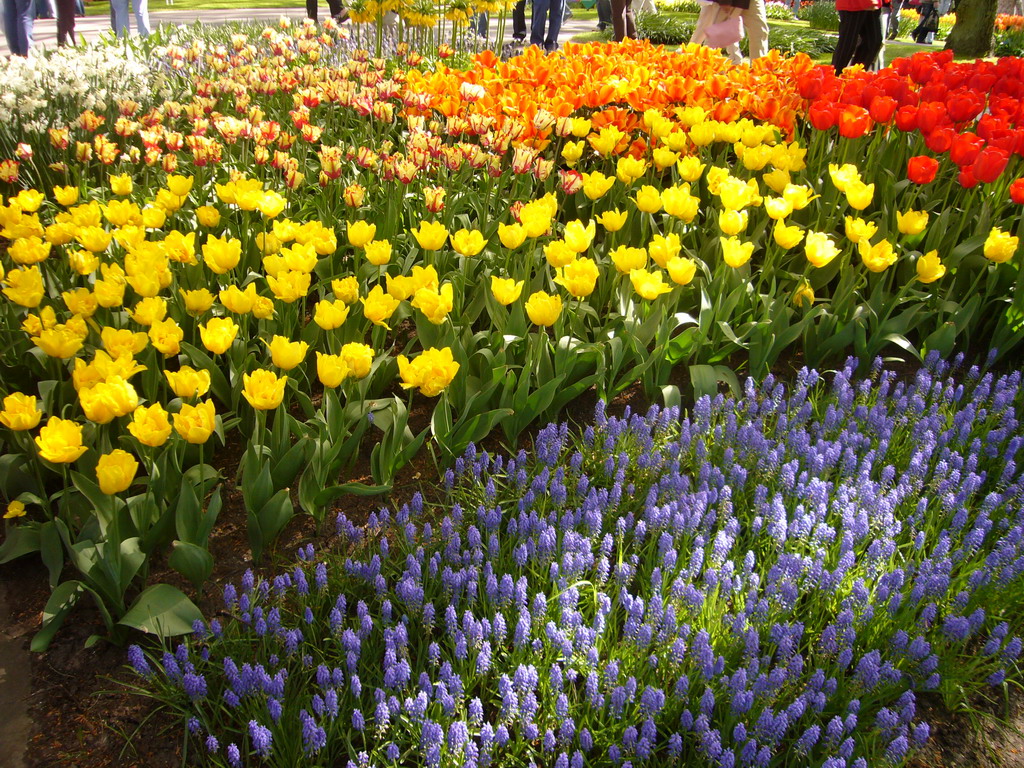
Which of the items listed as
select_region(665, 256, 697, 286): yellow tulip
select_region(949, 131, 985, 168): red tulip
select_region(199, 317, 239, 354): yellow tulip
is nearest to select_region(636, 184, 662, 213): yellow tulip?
select_region(665, 256, 697, 286): yellow tulip

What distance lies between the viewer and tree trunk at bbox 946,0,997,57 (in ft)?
48.6

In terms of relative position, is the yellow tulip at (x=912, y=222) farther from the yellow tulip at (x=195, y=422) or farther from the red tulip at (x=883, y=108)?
the yellow tulip at (x=195, y=422)

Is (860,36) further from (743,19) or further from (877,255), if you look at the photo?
(877,255)

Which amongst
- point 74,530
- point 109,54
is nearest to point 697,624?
point 74,530

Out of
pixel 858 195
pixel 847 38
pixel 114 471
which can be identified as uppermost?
pixel 847 38

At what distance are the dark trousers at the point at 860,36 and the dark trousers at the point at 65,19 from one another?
285 inches

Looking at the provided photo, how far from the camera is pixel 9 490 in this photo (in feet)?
7.55

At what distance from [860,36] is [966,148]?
572 centimetres

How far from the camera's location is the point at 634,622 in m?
1.81

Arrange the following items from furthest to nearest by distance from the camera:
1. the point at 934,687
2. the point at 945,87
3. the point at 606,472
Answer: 1. the point at 945,87
2. the point at 606,472
3. the point at 934,687

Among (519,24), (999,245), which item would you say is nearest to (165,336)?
(999,245)

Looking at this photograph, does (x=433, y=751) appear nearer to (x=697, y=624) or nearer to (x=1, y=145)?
(x=697, y=624)

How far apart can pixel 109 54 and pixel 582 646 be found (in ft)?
17.1

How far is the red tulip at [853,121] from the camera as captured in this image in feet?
12.0
